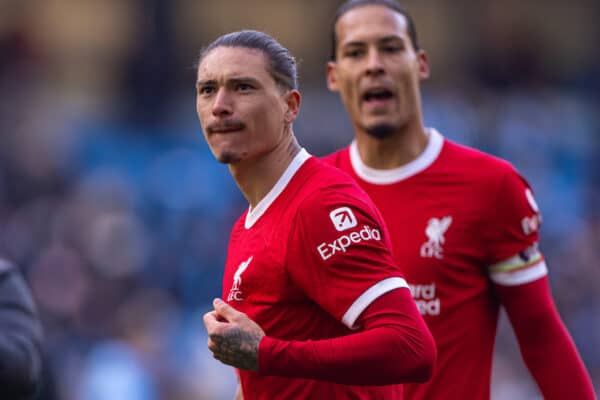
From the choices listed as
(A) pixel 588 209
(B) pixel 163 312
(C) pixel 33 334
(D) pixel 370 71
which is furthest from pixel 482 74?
(C) pixel 33 334

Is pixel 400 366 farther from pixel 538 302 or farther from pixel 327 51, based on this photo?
pixel 327 51

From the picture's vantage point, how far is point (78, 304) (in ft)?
40.9

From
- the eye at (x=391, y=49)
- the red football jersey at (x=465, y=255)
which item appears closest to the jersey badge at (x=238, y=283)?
the red football jersey at (x=465, y=255)

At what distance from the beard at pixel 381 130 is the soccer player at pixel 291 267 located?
1188 mm

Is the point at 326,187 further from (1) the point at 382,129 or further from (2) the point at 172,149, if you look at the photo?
(2) the point at 172,149

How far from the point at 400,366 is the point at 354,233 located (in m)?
0.41

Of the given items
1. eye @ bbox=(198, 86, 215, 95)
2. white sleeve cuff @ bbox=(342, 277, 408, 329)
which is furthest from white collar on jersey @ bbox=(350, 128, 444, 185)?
white sleeve cuff @ bbox=(342, 277, 408, 329)

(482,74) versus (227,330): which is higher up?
(227,330)

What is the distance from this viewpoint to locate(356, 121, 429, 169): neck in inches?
197

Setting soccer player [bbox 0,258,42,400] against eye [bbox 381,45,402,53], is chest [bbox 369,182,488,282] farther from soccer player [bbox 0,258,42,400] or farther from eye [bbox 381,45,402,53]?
soccer player [bbox 0,258,42,400]

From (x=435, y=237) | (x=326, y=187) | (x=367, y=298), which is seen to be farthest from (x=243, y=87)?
(x=435, y=237)

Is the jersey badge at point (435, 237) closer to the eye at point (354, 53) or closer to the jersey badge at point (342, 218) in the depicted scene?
the eye at point (354, 53)

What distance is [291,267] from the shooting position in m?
3.48

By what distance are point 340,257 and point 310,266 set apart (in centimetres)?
10
